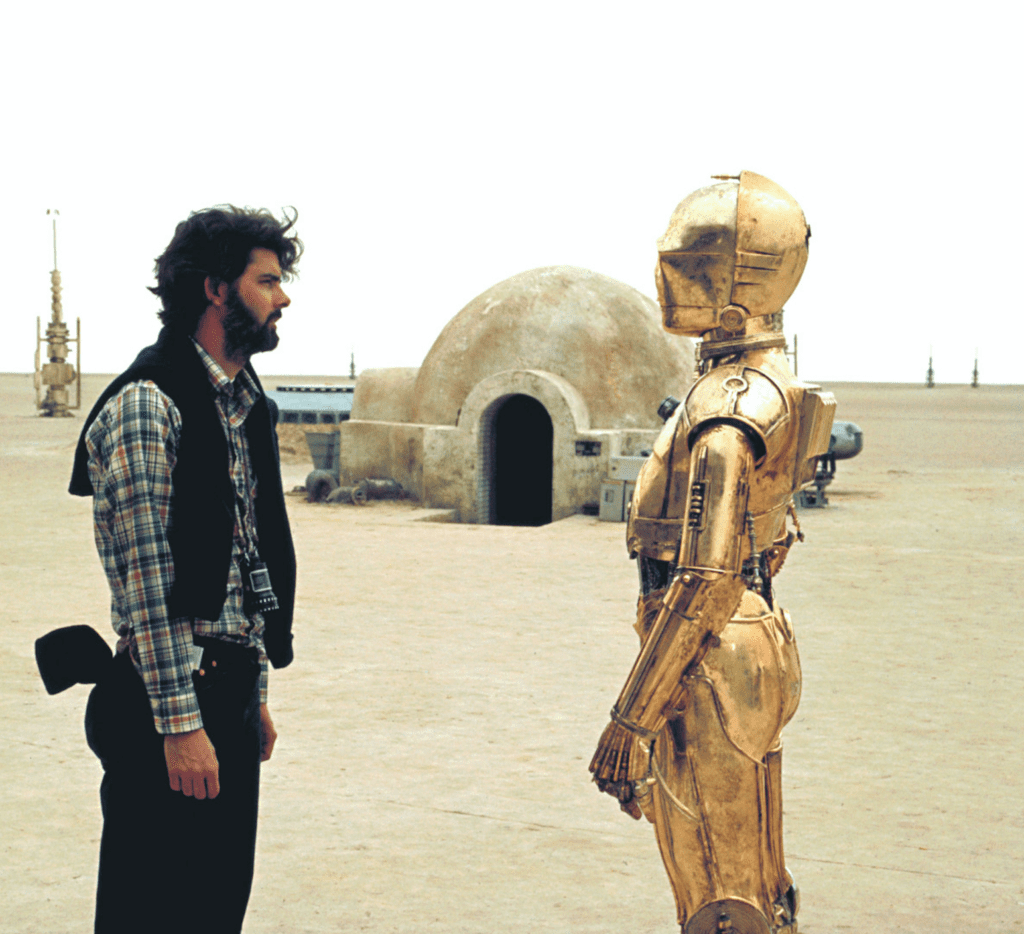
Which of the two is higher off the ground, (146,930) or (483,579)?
(146,930)

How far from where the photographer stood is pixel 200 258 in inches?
122

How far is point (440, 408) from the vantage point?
17.7 m

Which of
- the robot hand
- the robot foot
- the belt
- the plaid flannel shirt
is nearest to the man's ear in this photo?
the plaid flannel shirt

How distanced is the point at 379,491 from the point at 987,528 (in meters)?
8.20

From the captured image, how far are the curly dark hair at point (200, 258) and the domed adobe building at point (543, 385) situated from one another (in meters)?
13.0

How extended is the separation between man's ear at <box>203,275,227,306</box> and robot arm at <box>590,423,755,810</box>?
4.06 ft

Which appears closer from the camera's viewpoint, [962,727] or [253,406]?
[253,406]

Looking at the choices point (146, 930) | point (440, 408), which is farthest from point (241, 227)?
point (440, 408)

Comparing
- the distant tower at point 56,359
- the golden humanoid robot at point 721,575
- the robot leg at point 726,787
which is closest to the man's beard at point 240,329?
the golden humanoid robot at point 721,575

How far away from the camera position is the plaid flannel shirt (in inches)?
110

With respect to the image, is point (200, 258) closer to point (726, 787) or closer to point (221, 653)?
point (221, 653)

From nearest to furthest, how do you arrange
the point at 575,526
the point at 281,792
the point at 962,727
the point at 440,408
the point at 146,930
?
the point at 146,930 < the point at 281,792 < the point at 962,727 < the point at 575,526 < the point at 440,408

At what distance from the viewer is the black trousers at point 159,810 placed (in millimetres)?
2941

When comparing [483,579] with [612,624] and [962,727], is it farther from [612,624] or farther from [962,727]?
[962,727]
